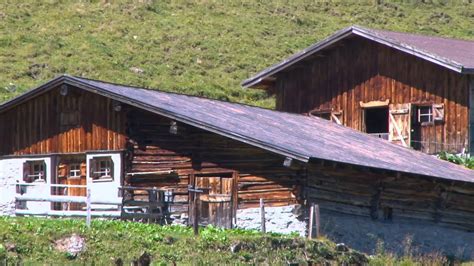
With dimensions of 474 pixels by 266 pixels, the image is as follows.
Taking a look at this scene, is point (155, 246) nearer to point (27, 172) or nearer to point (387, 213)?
point (387, 213)

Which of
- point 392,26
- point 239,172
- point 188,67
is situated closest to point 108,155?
point 239,172

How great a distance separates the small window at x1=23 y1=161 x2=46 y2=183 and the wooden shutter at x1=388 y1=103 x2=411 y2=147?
477 inches

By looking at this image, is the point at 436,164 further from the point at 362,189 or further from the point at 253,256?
the point at 253,256

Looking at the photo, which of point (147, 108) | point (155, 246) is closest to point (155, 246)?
point (155, 246)

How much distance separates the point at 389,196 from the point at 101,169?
8.08 m

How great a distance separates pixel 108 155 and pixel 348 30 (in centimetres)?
1139

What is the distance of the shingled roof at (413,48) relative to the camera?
37969 mm

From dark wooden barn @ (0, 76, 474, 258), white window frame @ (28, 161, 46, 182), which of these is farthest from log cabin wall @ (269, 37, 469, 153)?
white window frame @ (28, 161, 46, 182)

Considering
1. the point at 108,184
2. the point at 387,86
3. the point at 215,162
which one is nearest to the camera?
the point at 215,162

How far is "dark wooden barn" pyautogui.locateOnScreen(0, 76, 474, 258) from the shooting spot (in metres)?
30.8

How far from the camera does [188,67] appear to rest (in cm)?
6169

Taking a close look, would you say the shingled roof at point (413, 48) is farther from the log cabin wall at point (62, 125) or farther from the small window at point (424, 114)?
the log cabin wall at point (62, 125)

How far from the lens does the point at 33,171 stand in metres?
34.6

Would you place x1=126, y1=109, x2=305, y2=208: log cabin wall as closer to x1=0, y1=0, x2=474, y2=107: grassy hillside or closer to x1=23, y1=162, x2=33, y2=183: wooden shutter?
x1=23, y1=162, x2=33, y2=183: wooden shutter
